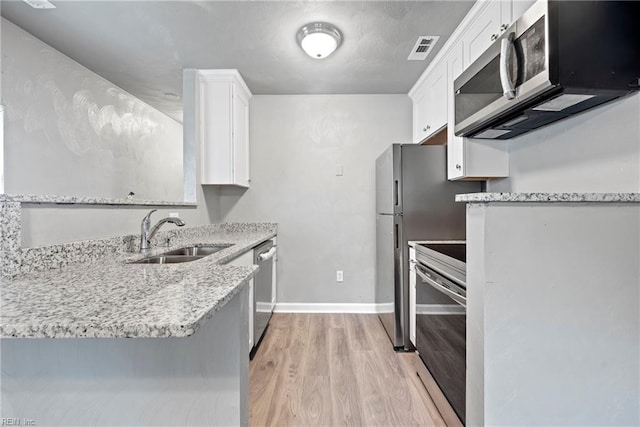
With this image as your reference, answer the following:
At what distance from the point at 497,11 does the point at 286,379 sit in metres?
2.51

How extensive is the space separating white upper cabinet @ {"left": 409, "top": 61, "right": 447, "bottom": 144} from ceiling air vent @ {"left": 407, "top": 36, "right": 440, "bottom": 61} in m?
0.16

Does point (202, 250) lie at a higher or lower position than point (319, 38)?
lower

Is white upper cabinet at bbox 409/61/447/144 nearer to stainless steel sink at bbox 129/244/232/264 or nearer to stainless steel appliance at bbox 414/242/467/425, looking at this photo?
stainless steel appliance at bbox 414/242/467/425

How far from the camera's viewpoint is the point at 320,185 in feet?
10.2

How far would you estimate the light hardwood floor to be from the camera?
5.07ft

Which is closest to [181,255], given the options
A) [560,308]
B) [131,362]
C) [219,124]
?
[131,362]

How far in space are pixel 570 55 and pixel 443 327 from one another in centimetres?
126

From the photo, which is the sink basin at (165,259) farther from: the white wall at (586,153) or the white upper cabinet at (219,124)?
the white wall at (586,153)

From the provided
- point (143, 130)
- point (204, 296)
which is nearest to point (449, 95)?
point (204, 296)

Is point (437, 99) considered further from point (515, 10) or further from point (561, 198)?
point (561, 198)

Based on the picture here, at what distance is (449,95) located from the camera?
2.17 m

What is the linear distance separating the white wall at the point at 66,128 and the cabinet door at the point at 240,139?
130 cm

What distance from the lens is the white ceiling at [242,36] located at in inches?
70.1

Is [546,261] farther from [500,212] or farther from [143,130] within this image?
[143,130]
